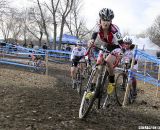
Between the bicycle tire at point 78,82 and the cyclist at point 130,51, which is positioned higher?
the cyclist at point 130,51

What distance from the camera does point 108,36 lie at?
800cm

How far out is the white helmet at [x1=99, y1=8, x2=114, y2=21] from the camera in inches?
304

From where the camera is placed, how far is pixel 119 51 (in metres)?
7.99

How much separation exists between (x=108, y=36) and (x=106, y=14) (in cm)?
51

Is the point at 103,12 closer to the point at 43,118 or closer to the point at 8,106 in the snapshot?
the point at 43,118

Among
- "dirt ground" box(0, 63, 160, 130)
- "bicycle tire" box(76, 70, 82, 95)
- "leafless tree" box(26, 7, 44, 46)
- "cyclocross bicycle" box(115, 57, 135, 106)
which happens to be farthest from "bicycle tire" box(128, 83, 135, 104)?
"leafless tree" box(26, 7, 44, 46)

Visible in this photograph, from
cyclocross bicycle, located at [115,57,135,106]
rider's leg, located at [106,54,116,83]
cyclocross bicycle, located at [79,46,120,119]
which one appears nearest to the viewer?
cyclocross bicycle, located at [79,46,120,119]

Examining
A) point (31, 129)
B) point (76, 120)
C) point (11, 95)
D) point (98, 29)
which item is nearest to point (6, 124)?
point (31, 129)

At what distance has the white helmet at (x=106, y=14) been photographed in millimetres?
7719

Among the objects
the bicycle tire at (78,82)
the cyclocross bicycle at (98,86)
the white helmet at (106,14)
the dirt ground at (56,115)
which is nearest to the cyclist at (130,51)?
the dirt ground at (56,115)

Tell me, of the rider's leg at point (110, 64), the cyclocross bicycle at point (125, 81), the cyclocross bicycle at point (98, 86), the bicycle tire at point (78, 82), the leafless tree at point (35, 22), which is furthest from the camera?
the leafless tree at point (35, 22)

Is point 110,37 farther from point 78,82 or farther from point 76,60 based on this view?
point 76,60

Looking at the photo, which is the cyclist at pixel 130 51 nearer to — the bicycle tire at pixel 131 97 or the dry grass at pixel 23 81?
the bicycle tire at pixel 131 97

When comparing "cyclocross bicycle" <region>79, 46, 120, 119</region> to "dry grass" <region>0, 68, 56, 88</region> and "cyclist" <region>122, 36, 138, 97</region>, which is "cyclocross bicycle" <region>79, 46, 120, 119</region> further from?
"dry grass" <region>0, 68, 56, 88</region>
